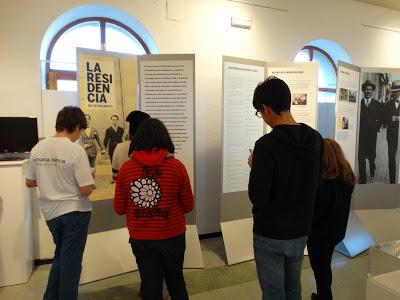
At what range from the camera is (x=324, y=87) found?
201 inches

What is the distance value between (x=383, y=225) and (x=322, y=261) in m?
0.79

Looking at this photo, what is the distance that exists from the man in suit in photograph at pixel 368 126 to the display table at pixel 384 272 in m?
2.56

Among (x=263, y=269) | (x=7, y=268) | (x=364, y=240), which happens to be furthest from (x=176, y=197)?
(x=364, y=240)

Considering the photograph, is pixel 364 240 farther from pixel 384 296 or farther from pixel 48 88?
pixel 48 88

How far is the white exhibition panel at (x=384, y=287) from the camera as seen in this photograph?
1271 millimetres

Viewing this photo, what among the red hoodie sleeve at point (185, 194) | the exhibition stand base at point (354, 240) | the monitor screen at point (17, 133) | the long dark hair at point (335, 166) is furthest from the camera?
the exhibition stand base at point (354, 240)

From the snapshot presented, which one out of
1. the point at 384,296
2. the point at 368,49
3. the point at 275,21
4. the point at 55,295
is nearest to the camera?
the point at 384,296

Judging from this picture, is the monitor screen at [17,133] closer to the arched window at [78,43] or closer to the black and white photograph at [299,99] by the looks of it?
the arched window at [78,43]

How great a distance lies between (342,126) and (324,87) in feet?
5.94

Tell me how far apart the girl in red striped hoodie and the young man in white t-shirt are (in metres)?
0.47

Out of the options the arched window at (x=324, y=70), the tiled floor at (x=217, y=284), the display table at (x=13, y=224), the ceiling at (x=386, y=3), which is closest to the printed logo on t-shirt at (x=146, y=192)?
the tiled floor at (x=217, y=284)

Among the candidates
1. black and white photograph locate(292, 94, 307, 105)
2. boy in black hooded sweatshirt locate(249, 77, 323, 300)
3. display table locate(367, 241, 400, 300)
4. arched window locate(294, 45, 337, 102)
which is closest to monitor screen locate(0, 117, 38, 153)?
boy in black hooded sweatshirt locate(249, 77, 323, 300)

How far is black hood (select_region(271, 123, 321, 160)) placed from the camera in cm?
133

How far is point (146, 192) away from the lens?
1.56 meters
